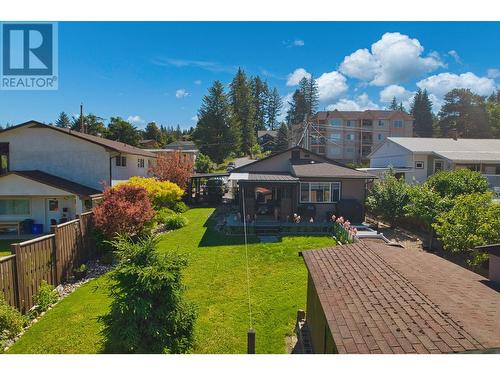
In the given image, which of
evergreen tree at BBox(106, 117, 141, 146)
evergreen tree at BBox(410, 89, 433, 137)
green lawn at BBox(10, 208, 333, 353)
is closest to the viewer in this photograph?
green lawn at BBox(10, 208, 333, 353)

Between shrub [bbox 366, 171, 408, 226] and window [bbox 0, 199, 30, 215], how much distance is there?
23013 mm

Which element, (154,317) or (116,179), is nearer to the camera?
(154,317)

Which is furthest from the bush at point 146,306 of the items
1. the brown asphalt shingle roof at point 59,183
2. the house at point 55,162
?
the house at point 55,162

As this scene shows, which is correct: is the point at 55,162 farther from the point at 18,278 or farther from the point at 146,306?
the point at 146,306

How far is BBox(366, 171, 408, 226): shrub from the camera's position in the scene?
1914 centimetres

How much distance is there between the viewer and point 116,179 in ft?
80.4

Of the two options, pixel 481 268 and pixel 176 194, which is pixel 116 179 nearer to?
pixel 176 194

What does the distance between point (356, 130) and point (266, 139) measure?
2870 centimetres

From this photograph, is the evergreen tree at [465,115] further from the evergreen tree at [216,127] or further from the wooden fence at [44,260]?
the wooden fence at [44,260]

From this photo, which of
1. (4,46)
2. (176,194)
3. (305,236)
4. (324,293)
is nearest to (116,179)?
(176,194)

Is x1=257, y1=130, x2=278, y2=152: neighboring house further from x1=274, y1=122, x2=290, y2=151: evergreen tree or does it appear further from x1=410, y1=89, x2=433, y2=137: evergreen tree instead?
x1=410, y1=89, x2=433, y2=137: evergreen tree

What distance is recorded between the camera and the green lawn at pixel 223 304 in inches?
297

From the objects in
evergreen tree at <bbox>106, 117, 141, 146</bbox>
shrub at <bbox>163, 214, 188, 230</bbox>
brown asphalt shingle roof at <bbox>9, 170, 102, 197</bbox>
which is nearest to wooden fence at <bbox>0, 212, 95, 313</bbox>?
shrub at <bbox>163, 214, 188, 230</bbox>

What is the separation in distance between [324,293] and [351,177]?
52.9 ft
